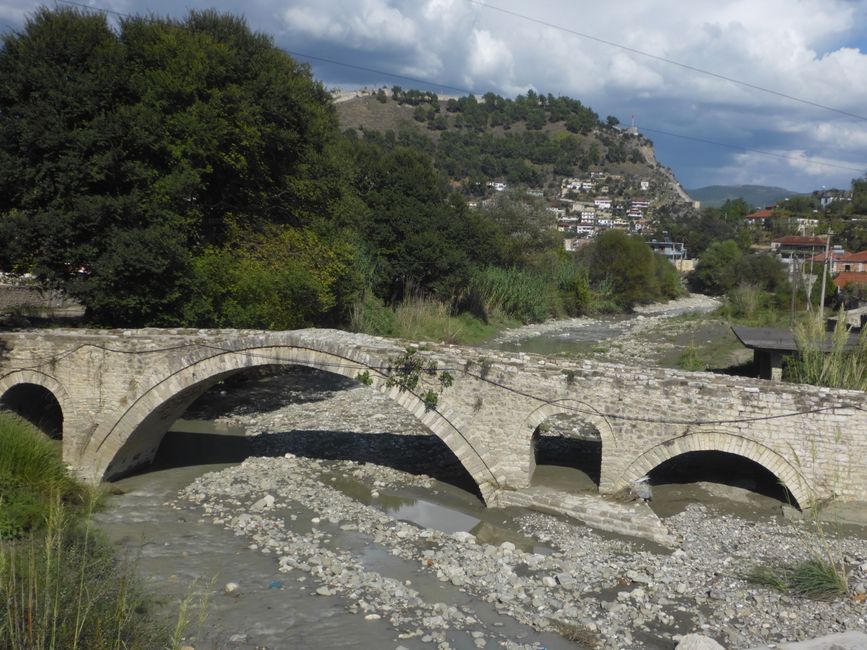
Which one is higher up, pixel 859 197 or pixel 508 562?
pixel 859 197

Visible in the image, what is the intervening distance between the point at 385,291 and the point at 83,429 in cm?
1901

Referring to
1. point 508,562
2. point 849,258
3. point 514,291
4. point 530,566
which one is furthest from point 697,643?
point 849,258

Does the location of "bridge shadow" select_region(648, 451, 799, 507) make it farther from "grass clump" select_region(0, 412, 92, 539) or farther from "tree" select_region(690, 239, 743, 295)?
"tree" select_region(690, 239, 743, 295)

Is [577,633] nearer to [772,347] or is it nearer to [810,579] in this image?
[810,579]

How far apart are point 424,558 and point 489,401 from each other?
293 centimetres

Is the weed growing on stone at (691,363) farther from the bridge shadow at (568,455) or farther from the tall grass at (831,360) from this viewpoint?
the tall grass at (831,360)

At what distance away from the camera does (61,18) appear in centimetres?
1683

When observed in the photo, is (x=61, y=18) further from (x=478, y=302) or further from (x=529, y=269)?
(x=529, y=269)

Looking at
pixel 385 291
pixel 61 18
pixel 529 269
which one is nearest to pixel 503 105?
pixel 529 269

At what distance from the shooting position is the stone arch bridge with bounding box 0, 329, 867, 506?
1146 cm

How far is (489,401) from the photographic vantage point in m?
12.6

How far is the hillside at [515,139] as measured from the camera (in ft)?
377

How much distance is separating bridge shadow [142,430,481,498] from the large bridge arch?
47.5 inches

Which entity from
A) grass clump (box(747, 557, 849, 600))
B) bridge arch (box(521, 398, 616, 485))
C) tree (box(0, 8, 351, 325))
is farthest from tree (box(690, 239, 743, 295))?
grass clump (box(747, 557, 849, 600))
